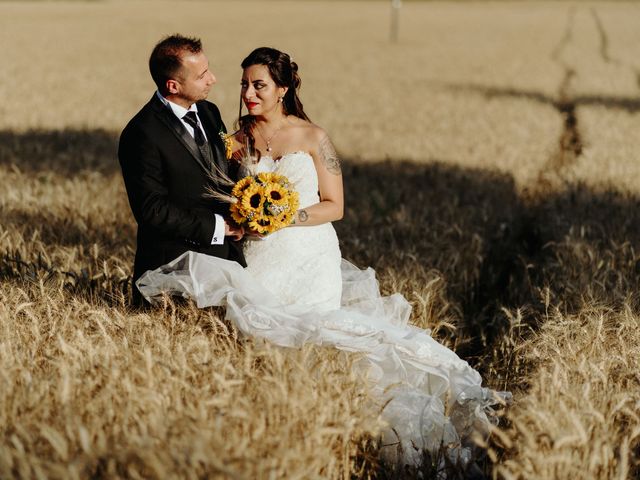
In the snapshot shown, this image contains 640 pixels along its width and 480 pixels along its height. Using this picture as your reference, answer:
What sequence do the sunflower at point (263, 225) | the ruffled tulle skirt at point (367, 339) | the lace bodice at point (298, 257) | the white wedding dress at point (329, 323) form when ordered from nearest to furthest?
the white wedding dress at point (329, 323), the ruffled tulle skirt at point (367, 339), the sunflower at point (263, 225), the lace bodice at point (298, 257)

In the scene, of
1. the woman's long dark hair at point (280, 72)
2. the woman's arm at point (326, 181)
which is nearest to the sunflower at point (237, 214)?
the woman's arm at point (326, 181)

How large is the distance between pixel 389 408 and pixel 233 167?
72.8 inches

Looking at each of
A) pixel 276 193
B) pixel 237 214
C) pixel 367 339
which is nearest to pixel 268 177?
pixel 276 193

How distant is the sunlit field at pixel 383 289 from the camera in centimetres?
298

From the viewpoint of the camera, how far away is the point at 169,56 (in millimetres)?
4098

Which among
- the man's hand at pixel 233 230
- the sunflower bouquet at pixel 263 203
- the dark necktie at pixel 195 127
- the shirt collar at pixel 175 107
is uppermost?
the shirt collar at pixel 175 107

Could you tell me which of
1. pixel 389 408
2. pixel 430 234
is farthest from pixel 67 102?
pixel 389 408

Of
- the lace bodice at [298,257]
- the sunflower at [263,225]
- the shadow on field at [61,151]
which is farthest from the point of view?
the shadow on field at [61,151]

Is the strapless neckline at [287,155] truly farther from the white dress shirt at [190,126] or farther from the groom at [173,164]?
the white dress shirt at [190,126]

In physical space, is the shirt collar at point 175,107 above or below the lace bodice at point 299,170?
above

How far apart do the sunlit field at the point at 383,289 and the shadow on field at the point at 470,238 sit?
0.03 meters

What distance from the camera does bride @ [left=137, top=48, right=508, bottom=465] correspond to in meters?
3.91

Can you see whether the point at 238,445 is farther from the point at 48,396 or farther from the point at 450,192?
the point at 450,192

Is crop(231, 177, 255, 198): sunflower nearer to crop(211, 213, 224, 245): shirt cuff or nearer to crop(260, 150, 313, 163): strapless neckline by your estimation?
crop(211, 213, 224, 245): shirt cuff
